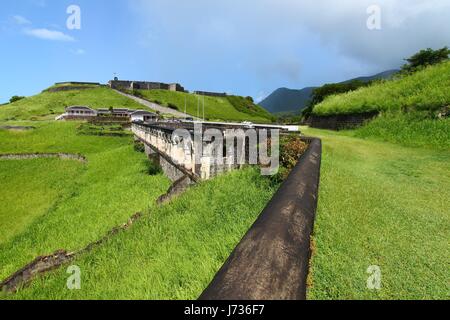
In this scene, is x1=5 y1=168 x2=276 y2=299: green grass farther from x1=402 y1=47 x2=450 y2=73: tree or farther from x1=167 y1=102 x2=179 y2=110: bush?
x1=167 y1=102 x2=179 y2=110: bush

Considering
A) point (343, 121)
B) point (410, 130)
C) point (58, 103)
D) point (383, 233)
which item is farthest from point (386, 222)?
point (58, 103)

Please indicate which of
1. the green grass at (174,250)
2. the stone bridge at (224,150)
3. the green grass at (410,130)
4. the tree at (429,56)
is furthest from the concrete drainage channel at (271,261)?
the tree at (429,56)

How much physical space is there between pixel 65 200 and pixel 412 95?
18575mm

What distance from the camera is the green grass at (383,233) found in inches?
101

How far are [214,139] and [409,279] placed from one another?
601 centimetres

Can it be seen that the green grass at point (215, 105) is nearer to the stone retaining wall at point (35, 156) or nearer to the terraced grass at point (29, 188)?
the stone retaining wall at point (35, 156)

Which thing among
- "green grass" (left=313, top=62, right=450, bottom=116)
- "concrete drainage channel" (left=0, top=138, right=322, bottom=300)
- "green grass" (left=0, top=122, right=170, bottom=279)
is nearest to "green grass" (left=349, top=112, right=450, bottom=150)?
"green grass" (left=313, top=62, right=450, bottom=116)

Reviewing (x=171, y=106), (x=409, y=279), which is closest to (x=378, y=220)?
(x=409, y=279)

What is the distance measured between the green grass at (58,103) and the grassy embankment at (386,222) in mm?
79897

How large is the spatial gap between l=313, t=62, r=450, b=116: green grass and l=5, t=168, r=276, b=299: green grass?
11.0 meters

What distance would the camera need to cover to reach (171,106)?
319 ft

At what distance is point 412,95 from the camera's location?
14.8m

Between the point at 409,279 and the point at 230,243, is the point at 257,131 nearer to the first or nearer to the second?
the point at 230,243

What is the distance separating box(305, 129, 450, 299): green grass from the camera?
2.56 meters
